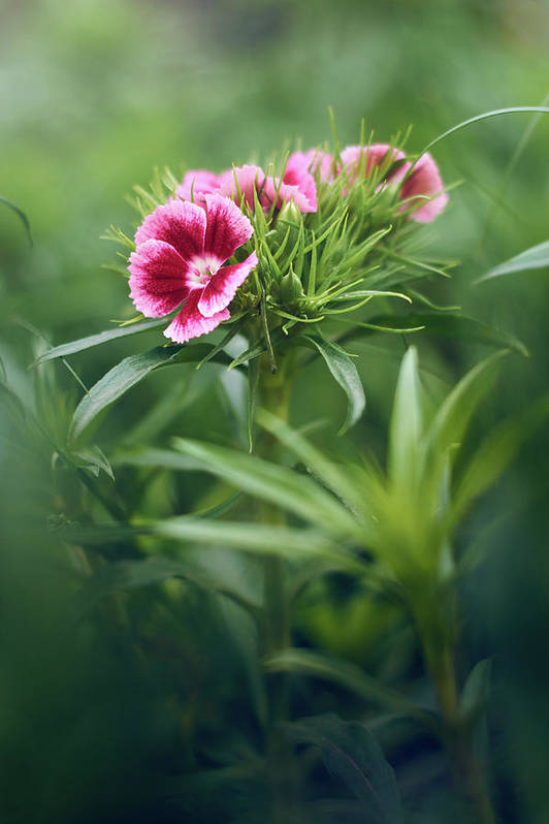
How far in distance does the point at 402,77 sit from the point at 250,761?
4.18 ft

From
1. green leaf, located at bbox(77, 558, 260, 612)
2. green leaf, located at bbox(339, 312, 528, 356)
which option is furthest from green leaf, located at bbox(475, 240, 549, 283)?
green leaf, located at bbox(77, 558, 260, 612)

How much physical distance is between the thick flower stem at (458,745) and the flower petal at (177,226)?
352 millimetres

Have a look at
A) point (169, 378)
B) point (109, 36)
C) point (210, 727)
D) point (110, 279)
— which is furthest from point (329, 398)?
point (109, 36)

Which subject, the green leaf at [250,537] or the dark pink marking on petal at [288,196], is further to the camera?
the dark pink marking on petal at [288,196]

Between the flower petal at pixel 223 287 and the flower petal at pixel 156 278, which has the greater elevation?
the flower petal at pixel 156 278

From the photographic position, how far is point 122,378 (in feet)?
1.68

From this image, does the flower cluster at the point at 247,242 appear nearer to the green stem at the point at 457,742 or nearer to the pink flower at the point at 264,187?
the pink flower at the point at 264,187

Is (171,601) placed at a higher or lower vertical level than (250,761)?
higher

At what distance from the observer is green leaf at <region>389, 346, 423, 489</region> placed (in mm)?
450

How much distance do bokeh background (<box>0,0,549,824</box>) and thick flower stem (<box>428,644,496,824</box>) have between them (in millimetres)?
32

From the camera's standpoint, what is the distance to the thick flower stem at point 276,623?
23.5 inches

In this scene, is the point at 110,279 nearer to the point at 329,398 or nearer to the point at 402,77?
the point at 329,398

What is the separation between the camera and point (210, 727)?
2.26 feet

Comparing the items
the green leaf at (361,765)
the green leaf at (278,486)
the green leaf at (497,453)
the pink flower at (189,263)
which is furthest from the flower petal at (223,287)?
the green leaf at (361,765)
